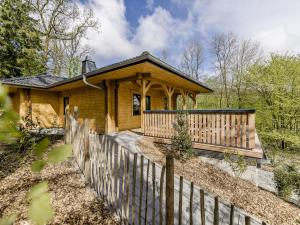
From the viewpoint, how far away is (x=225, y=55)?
20281mm

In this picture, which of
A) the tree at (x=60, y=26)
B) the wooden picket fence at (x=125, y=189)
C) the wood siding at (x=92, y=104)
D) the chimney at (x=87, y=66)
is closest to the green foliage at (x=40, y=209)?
the wooden picket fence at (x=125, y=189)

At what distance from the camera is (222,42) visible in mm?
20594

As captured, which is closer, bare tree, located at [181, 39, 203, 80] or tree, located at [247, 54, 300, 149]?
tree, located at [247, 54, 300, 149]

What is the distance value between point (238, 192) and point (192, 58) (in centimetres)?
2220

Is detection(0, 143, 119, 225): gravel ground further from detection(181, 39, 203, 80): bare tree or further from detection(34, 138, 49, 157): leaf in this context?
detection(181, 39, 203, 80): bare tree

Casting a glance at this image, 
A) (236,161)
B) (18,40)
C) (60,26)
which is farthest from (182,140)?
(60,26)

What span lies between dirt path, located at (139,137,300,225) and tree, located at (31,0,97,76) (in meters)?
18.9

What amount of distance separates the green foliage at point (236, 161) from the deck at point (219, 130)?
12 cm

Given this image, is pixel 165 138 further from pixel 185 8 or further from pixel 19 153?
pixel 185 8

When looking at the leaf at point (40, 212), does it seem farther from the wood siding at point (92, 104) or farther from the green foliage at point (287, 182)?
the wood siding at point (92, 104)

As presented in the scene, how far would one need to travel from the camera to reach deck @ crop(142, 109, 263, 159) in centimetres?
487

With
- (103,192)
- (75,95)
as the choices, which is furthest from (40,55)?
(103,192)

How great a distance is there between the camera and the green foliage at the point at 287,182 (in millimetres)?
5098

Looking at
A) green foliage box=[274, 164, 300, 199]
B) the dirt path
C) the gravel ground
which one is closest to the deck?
the dirt path
